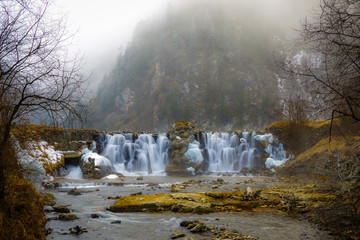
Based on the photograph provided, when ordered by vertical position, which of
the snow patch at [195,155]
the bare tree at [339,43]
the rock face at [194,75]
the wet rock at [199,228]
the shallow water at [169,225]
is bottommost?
the shallow water at [169,225]

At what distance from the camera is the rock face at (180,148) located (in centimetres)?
2743

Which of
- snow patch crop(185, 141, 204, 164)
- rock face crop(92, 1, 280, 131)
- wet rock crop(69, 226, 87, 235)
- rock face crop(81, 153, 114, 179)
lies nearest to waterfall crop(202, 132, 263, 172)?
snow patch crop(185, 141, 204, 164)

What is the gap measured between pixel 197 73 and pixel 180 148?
178ft

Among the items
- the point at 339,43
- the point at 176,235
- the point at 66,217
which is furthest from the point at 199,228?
the point at 339,43

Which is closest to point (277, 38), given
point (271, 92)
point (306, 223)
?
point (271, 92)

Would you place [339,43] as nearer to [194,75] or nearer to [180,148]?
[180,148]

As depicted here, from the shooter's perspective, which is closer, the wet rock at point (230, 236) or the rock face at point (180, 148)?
the wet rock at point (230, 236)

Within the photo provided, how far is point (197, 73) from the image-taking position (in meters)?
80.0

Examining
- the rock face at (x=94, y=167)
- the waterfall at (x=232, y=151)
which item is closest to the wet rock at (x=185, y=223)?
Answer: the rock face at (x=94, y=167)

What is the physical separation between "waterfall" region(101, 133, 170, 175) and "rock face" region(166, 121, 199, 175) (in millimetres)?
1311

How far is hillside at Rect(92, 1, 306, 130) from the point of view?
73.3m

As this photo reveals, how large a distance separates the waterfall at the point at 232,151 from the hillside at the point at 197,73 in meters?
37.1

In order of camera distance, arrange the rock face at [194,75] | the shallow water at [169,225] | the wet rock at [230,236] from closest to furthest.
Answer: the wet rock at [230,236] < the shallow water at [169,225] < the rock face at [194,75]

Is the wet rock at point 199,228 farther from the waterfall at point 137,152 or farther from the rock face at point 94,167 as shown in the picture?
the waterfall at point 137,152
